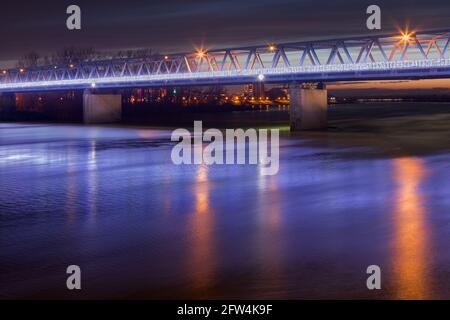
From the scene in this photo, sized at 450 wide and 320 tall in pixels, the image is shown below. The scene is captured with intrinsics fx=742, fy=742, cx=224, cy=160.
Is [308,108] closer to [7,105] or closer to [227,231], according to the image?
[227,231]

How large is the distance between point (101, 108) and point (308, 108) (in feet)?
149

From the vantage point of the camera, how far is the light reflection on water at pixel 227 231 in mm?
12633

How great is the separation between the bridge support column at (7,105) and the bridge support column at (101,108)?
1162 inches

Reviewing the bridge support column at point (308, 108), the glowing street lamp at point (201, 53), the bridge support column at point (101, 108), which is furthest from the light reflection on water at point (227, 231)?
the bridge support column at point (101, 108)

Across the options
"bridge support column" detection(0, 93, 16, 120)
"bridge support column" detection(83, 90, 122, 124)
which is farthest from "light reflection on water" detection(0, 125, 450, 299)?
"bridge support column" detection(0, 93, 16, 120)

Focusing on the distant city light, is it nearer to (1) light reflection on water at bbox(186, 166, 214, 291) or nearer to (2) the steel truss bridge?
(2) the steel truss bridge

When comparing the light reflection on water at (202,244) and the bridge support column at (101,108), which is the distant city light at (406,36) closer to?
the bridge support column at (101,108)

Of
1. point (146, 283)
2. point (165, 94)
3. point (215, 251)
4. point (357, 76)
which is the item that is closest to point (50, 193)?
point (215, 251)

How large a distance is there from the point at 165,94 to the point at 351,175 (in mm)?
167757

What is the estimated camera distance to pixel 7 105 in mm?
142375

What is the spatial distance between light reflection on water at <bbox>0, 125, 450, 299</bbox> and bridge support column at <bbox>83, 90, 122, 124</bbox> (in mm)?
78922

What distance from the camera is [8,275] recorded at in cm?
1320

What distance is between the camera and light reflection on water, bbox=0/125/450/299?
41.4 ft

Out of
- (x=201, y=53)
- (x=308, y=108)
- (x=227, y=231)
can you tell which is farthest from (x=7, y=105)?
(x=227, y=231)
